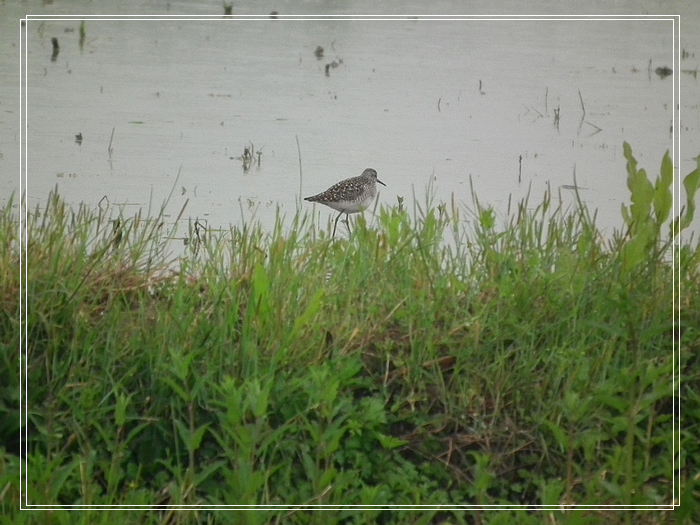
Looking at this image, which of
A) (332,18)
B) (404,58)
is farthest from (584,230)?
(332,18)

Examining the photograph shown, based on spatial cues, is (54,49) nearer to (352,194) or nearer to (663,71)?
(352,194)

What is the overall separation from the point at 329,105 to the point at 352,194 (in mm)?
296

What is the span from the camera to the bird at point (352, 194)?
259 centimetres

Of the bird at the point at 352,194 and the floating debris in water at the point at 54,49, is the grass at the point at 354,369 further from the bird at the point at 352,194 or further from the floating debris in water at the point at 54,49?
the floating debris in water at the point at 54,49

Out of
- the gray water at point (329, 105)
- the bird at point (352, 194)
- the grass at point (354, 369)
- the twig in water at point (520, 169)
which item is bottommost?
the grass at point (354, 369)

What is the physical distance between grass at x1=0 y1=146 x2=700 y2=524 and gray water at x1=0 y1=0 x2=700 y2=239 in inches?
3.9

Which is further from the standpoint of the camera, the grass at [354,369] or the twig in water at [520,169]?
the twig in water at [520,169]

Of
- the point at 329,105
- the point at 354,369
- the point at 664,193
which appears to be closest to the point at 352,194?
the point at 329,105

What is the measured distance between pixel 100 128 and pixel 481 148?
1.15 meters

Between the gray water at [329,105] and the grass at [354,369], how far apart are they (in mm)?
100

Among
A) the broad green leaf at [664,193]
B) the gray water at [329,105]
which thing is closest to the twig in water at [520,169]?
the gray water at [329,105]

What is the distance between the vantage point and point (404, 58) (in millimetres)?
2648

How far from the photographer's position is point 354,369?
2426mm

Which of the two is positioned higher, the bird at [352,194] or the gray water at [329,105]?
the gray water at [329,105]
